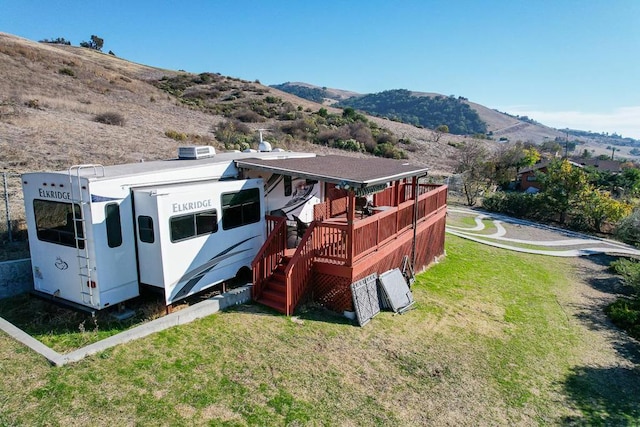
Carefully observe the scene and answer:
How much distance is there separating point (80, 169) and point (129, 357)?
3.49 meters

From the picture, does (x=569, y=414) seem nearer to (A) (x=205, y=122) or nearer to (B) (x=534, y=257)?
(B) (x=534, y=257)

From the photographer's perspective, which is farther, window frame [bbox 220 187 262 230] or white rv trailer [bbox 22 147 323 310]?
window frame [bbox 220 187 262 230]

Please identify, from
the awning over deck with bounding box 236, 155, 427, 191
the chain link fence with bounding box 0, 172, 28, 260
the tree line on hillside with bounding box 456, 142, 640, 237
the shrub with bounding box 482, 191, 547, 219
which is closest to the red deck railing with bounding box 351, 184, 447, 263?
the awning over deck with bounding box 236, 155, 427, 191

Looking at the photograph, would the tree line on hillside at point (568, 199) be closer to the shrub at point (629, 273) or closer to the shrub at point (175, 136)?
the shrub at point (629, 273)

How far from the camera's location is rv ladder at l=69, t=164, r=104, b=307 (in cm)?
693

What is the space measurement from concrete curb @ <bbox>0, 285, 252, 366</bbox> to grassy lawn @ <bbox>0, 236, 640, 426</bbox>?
148 mm

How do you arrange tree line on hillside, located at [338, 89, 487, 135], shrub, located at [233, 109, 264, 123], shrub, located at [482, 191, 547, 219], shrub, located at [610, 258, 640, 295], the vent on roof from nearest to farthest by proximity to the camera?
the vent on roof, shrub, located at [610, 258, 640, 295], shrub, located at [482, 191, 547, 219], shrub, located at [233, 109, 264, 123], tree line on hillside, located at [338, 89, 487, 135]

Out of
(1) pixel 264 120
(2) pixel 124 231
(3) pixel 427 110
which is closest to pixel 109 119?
(1) pixel 264 120

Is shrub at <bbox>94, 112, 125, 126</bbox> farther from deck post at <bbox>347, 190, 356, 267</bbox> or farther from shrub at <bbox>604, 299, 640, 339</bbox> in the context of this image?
shrub at <bbox>604, 299, 640, 339</bbox>

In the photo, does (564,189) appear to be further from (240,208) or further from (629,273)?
(240,208)

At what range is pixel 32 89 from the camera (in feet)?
93.2

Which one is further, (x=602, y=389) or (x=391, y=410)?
(x=602, y=389)

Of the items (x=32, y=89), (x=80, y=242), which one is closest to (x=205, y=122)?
(x=32, y=89)

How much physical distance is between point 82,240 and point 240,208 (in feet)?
A: 10.3
